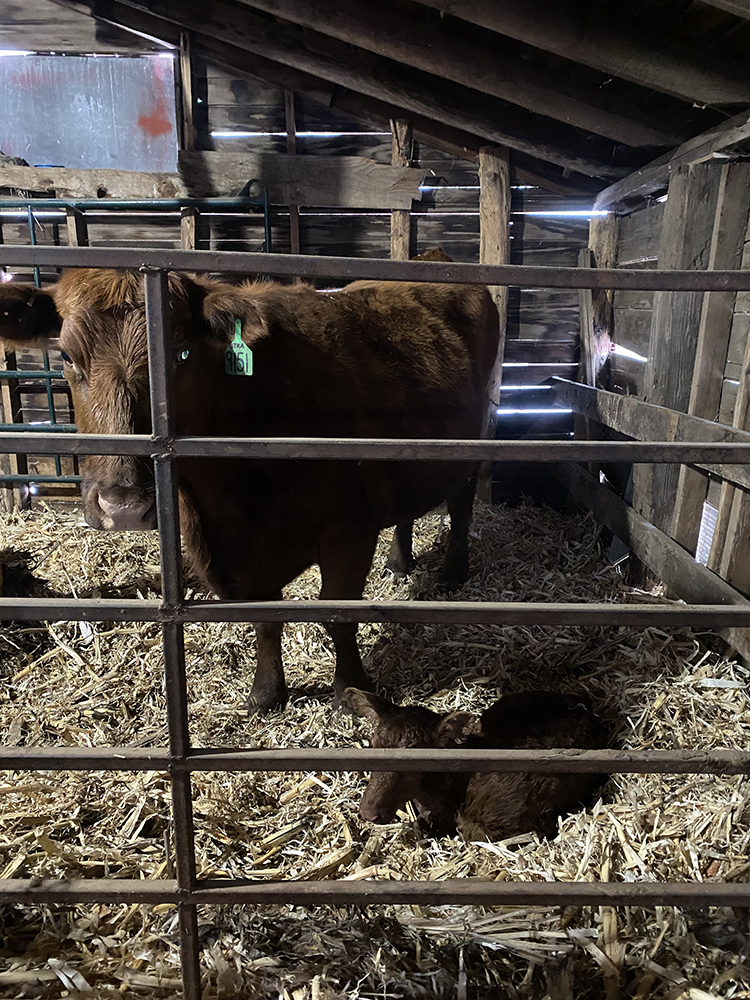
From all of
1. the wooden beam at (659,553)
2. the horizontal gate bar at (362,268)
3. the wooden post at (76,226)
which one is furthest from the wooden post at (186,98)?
the horizontal gate bar at (362,268)

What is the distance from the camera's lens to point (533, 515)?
A: 6.26 meters

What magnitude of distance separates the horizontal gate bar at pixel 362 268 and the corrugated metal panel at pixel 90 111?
5.27 m

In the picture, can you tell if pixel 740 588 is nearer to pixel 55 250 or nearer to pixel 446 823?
pixel 446 823

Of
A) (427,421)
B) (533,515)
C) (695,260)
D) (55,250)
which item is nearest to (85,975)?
(55,250)

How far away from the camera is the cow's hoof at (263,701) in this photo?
11.3 feet

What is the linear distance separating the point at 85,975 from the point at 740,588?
314 centimetres

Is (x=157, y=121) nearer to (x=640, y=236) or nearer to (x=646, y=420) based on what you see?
(x=640, y=236)

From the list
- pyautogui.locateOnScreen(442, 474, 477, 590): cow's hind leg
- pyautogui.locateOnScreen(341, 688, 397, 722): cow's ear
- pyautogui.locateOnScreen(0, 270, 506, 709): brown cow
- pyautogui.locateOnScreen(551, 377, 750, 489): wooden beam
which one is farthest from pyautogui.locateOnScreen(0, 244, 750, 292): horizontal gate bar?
pyautogui.locateOnScreen(442, 474, 477, 590): cow's hind leg

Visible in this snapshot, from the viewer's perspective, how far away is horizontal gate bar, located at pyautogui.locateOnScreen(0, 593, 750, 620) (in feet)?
5.41

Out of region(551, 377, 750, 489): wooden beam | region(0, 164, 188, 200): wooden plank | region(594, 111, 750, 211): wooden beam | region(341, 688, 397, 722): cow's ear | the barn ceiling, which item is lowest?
region(341, 688, 397, 722): cow's ear

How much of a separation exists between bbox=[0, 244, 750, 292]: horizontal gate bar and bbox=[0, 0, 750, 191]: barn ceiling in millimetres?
2039

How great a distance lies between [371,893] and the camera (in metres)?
1.79

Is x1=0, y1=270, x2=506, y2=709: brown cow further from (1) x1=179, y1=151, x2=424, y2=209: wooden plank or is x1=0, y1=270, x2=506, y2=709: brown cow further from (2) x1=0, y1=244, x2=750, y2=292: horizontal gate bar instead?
(1) x1=179, y1=151, x2=424, y2=209: wooden plank

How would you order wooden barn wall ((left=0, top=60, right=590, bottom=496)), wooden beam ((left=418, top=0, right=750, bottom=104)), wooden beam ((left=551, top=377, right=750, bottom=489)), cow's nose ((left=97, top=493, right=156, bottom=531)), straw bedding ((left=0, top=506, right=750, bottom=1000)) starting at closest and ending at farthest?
1. straw bedding ((left=0, top=506, right=750, bottom=1000))
2. cow's nose ((left=97, top=493, right=156, bottom=531))
3. wooden beam ((left=551, top=377, right=750, bottom=489))
4. wooden beam ((left=418, top=0, right=750, bottom=104))
5. wooden barn wall ((left=0, top=60, right=590, bottom=496))
